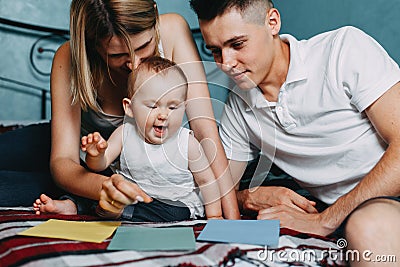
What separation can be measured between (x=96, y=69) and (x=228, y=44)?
0.43 m

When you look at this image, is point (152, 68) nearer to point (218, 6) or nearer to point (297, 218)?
point (218, 6)

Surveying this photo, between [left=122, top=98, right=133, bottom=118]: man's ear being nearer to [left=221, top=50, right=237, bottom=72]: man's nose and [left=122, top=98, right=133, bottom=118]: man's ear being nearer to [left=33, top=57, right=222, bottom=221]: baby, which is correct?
[left=33, top=57, right=222, bottom=221]: baby

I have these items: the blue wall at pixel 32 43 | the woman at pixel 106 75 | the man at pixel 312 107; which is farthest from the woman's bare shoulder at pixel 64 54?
the blue wall at pixel 32 43

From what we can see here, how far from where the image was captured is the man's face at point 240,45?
1.43 m

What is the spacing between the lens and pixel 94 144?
1271 mm

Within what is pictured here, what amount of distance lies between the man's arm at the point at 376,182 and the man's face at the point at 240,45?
33 cm

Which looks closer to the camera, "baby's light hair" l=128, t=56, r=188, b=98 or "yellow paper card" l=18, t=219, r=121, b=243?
"yellow paper card" l=18, t=219, r=121, b=243

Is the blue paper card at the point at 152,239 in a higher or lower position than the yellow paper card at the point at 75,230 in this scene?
higher

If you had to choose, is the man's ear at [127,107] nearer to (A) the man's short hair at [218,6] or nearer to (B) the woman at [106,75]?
(B) the woman at [106,75]

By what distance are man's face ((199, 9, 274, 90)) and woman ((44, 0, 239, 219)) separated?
125 mm

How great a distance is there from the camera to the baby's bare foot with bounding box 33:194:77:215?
4.73 ft

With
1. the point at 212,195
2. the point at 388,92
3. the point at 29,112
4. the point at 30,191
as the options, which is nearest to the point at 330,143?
the point at 388,92

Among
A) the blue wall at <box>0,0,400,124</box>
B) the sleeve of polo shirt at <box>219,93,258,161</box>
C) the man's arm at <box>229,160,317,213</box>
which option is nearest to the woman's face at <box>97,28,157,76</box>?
the sleeve of polo shirt at <box>219,93,258,161</box>

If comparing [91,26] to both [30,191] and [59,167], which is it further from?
[30,191]
